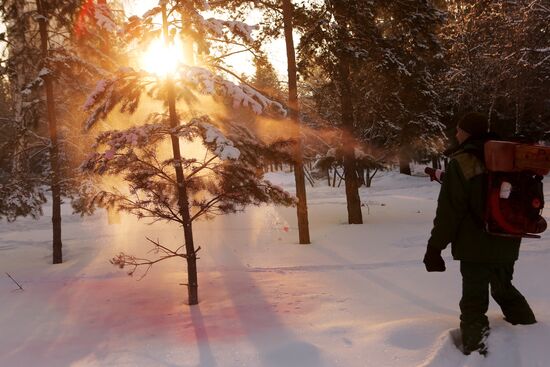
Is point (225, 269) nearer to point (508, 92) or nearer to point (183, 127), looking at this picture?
point (183, 127)

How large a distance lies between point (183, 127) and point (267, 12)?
773 centimetres

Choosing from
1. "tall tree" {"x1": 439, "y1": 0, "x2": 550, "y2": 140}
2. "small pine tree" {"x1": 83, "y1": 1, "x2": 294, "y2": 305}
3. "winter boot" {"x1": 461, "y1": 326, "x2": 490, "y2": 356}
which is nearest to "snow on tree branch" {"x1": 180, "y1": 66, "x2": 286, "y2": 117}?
"small pine tree" {"x1": 83, "y1": 1, "x2": 294, "y2": 305}

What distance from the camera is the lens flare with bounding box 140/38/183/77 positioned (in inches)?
241

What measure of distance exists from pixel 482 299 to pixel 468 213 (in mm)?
723

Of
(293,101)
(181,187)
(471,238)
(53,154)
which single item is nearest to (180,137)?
(181,187)

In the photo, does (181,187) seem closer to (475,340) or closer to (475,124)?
(475,124)

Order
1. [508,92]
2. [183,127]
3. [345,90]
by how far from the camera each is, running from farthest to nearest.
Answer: [345,90], [508,92], [183,127]

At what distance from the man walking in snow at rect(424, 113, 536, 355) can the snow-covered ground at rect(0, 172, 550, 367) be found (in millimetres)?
288

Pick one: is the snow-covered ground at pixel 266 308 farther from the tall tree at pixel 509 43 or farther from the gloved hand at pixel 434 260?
the tall tree at pixel 509 43

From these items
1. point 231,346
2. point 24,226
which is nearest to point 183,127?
point 231,346

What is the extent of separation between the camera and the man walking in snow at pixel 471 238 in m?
3.54

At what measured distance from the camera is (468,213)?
3.59 metres

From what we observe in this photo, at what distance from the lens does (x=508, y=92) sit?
423 inches

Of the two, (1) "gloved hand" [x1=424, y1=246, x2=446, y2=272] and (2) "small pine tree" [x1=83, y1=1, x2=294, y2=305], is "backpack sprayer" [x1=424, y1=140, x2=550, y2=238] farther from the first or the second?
(2) "small pine tree" [x1=83, y1=1, x2=294, y2=305]
